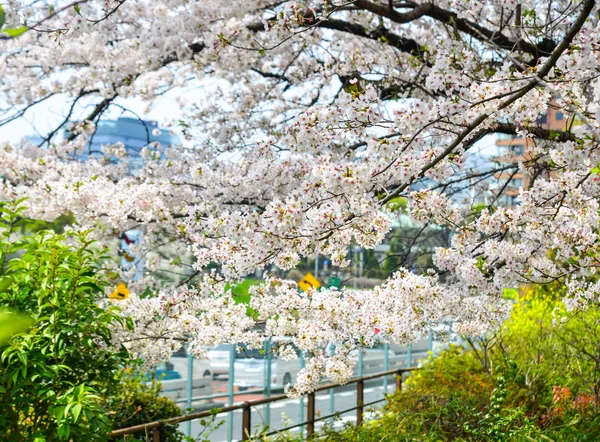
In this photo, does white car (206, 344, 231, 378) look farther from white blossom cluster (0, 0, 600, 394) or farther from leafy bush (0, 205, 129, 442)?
leafy bush (0, 205, 129, 442)

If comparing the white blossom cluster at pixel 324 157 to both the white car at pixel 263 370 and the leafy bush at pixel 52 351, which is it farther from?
the white car at pixel 263 370

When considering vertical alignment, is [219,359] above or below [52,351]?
below

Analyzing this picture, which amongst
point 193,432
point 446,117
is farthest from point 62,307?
point 193,432

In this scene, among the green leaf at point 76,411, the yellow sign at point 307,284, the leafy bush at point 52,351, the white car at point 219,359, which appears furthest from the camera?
the white car at point 219,359

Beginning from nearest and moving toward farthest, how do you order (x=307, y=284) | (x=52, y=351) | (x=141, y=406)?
(x=52, y=351) → (x=141, y=406) → (x=307, y=284)

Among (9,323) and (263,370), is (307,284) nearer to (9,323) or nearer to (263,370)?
(263,370)

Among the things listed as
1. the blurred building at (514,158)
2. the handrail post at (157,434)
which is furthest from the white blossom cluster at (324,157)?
the handrail post at (157,434)

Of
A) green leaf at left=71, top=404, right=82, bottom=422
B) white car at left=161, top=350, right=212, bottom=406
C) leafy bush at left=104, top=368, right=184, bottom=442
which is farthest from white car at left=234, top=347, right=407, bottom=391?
green leaf at left=71, top=404, right=82, bottom=422

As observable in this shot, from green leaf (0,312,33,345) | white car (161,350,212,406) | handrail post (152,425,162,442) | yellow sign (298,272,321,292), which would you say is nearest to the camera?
green leaf (0,312,33,345)

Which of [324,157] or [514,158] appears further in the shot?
[514,158]

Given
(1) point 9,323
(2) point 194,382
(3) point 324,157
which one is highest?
(3) point 324,157

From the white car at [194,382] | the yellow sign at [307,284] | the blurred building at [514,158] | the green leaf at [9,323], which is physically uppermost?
the blurred building at [514,158]

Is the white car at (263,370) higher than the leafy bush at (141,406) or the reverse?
the reverse

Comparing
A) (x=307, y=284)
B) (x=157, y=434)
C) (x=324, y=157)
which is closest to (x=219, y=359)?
(x=307, y=284)
